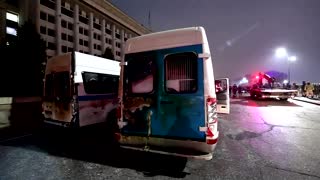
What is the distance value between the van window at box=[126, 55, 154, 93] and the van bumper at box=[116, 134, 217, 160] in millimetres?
1094

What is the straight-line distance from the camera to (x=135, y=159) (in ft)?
16.9

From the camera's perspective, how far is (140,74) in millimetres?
4949

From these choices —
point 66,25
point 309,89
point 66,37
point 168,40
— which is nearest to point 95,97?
point 168,40

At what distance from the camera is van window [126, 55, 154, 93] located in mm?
4809

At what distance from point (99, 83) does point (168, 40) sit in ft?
16.5

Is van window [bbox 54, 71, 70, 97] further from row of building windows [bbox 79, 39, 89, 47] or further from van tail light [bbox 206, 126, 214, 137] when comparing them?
row of building windows [bbox 79, 39, 89, 47]

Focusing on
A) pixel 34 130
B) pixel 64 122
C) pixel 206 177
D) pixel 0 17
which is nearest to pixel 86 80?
pixel 64 122

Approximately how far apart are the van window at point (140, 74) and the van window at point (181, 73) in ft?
1.29

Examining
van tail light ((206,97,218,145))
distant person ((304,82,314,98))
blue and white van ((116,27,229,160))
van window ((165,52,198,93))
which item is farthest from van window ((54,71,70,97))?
distant person ((304,82,314,98))

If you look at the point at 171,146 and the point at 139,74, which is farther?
the point at 139,74

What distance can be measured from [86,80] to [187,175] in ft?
17.8

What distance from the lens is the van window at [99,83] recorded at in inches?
316

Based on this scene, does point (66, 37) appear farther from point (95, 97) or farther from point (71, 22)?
point (95, 97)

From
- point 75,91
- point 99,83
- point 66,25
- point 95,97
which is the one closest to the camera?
point 75,91
